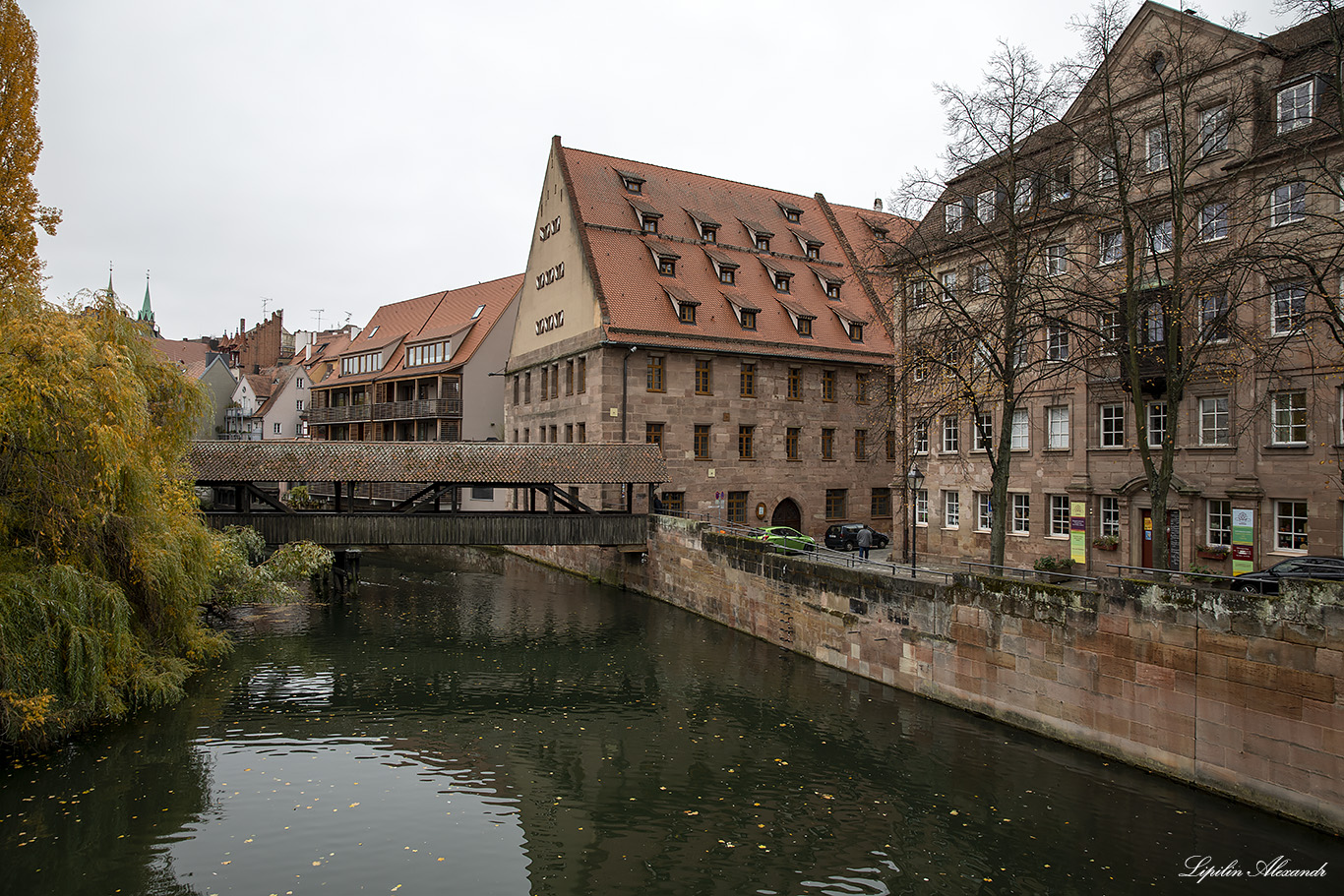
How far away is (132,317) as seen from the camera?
49.6 ft

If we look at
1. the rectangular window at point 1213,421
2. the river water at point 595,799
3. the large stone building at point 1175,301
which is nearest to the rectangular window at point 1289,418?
the large stone building at point 1175,301

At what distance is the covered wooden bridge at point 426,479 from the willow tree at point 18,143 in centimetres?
693

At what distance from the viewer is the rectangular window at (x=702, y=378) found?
1201 inches

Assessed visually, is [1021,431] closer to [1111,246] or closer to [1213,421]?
[1213,421]

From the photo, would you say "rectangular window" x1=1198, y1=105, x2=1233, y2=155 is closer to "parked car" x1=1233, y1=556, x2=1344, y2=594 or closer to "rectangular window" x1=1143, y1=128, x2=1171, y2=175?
"rectangular window" x1=1143, y1=128, x2=1171, y2=175

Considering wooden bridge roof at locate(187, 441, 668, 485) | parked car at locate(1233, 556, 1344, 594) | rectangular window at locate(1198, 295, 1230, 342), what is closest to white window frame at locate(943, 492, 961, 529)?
wooden bridge roof at locate(187, 441, 668, 485)

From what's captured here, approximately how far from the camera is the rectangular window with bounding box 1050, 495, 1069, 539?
21.7 metres

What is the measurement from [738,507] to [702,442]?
2.76 meters

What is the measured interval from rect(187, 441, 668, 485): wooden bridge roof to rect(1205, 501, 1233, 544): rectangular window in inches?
536

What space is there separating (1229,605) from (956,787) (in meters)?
4.21

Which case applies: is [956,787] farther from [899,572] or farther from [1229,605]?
[899,572]

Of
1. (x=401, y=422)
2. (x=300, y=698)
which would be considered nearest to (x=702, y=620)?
(x=300, y=698)

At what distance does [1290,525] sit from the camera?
16938 mm

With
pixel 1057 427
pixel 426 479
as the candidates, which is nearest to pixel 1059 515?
pixel 1057 427
